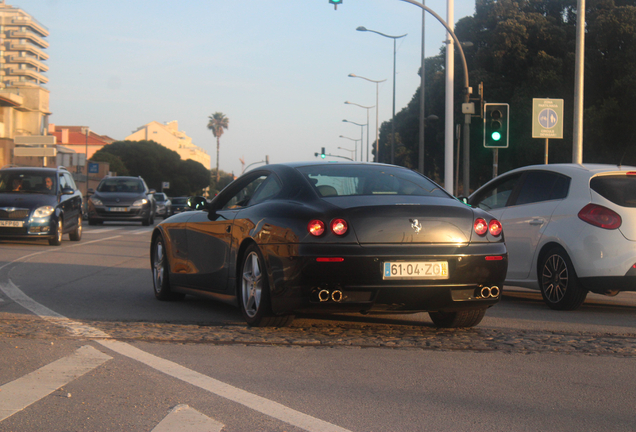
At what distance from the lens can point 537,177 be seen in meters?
9.27

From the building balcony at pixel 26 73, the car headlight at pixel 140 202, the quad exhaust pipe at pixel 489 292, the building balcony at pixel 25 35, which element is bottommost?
the quad exhaust pipe at pixel 489 292

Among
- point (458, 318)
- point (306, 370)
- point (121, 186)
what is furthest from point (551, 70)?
point (306, 370)

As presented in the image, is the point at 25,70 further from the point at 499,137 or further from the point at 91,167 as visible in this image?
the point at 499,137

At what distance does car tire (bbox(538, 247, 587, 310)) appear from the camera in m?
8.20

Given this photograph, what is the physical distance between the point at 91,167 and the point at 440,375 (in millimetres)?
64283

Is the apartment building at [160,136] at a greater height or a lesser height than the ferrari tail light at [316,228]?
greater

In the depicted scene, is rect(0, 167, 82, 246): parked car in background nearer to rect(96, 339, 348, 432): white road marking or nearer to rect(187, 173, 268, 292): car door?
rect(187, 173, 268, 292): car door

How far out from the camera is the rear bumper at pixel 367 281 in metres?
6.00

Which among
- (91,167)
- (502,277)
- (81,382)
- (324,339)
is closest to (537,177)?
(502,277)

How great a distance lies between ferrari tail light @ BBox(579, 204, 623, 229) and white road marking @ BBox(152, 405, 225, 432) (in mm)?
5129

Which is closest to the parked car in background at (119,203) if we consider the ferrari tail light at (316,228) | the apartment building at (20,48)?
the ferrari tail light at (316,228)

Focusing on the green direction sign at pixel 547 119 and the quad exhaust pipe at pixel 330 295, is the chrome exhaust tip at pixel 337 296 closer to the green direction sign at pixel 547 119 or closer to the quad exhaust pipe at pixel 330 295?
the quad exhaust pipe at pixel 330 295

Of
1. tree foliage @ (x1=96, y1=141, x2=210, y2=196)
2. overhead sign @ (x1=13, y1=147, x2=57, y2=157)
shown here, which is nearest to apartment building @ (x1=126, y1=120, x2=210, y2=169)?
tree foliage @ (x1=96, y1=141, x2=210, y2=196)

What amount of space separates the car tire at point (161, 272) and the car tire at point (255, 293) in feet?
6.29
